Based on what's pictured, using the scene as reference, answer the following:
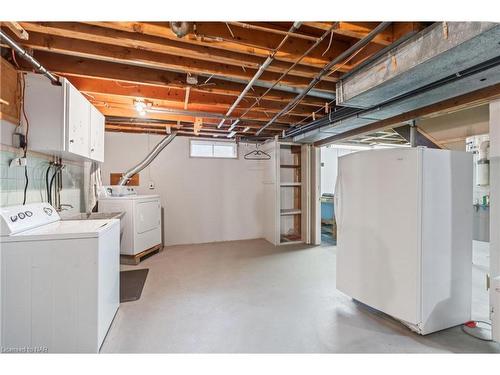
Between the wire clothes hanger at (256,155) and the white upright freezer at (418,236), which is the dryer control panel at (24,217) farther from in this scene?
the wire clothes hanger at (256,155)

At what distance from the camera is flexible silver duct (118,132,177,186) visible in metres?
4.29

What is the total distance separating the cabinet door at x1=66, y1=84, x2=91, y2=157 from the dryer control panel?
1.96 ft

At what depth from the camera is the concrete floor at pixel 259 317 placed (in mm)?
1789

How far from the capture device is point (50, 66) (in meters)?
2.25

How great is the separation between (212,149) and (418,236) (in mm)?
4172

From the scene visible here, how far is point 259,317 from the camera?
7.16 feet

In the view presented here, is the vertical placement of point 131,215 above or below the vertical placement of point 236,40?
below

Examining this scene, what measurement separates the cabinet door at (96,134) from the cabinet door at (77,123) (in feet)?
0.38

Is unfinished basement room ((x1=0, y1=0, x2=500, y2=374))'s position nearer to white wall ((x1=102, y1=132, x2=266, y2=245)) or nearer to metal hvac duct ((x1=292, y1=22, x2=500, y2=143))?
metal hvac duct ((x1=292, y1=22, x2=500, y2=143))

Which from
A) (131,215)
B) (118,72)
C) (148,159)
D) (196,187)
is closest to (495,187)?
(118,72)

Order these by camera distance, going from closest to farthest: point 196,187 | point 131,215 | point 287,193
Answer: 1. point 131,215
2. point 196,187
3. point 287,193

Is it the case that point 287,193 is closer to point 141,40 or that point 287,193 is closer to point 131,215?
point 131,215

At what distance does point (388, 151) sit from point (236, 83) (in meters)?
1.85
